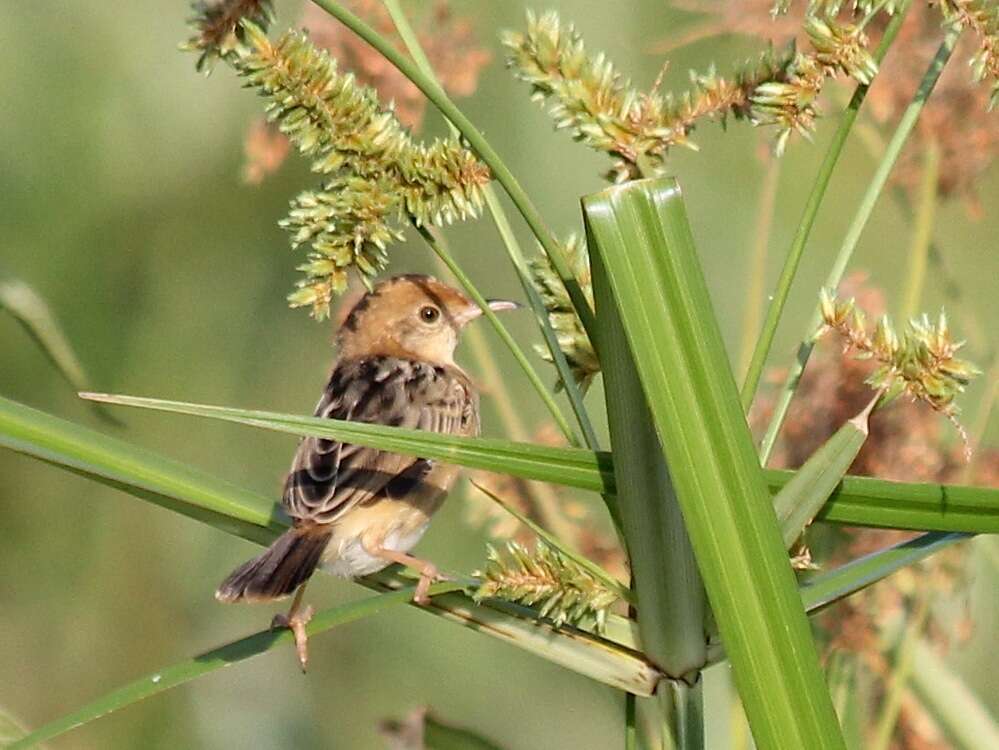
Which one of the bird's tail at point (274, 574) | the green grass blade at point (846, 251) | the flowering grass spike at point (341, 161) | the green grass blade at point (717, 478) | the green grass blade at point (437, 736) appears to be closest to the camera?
the green grass blade at point (717, 478)

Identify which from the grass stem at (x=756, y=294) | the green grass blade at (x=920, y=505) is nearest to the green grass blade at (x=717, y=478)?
the green grass blade at (x=920, y=505)

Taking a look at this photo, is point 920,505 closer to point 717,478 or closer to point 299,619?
point 717,478

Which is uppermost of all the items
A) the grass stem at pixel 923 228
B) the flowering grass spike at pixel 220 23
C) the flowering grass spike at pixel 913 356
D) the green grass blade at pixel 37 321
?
the grass stem at pixel 923 228

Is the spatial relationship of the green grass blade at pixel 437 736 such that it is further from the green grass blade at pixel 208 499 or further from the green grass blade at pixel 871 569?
the green grass blade at pixel 871 569

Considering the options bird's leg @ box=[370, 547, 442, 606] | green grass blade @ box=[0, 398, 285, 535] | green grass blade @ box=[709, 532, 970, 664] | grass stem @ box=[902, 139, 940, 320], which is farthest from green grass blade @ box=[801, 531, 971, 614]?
grass stem @ box=[902, 139, 940, 320]

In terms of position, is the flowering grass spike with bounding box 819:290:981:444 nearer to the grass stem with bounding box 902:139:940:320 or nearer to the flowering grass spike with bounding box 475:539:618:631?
the flowering grass spike with bounding box 475:539:618:631

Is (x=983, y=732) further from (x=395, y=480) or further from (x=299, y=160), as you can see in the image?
(x=299, y=160)

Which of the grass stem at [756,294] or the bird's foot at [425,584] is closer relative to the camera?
the bird's foot at [425,584]

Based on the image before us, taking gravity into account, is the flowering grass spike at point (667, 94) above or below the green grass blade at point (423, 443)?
above
